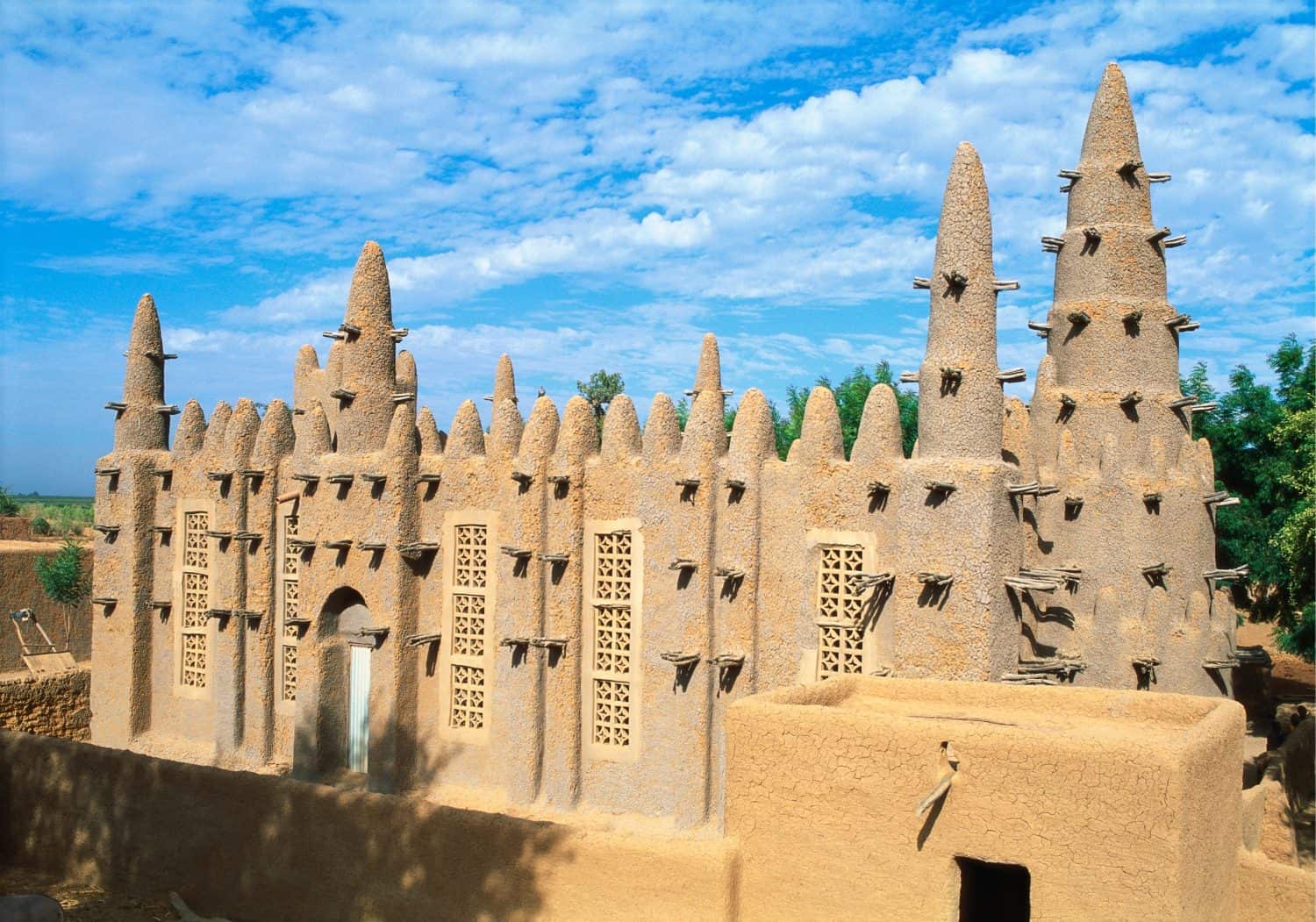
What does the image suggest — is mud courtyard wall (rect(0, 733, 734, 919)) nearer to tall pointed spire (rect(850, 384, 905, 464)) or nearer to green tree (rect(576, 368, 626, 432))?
tall pointed spire (rect(850, 384, 905, 464))

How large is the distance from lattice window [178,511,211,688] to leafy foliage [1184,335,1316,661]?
19453mm

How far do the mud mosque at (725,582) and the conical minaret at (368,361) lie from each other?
0.06m

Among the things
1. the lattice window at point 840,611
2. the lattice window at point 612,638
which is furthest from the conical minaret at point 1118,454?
the lattice window at point 612,638

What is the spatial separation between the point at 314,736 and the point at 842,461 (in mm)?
9845

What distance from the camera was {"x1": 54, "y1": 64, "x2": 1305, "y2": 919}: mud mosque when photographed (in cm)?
1000

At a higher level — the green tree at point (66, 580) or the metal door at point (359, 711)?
the green tree at point (66, 580)

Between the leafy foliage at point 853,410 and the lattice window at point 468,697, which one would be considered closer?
the lattice window at point 468,697

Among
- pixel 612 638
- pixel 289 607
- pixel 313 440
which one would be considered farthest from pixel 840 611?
pixel 289 607

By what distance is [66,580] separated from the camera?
92.9 feet

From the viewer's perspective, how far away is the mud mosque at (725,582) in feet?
32.8

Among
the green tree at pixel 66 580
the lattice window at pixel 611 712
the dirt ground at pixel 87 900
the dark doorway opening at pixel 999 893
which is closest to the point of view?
the dark doorway opening at pixel 999 893

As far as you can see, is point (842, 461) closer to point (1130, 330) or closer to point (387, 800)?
point (1130, 330)

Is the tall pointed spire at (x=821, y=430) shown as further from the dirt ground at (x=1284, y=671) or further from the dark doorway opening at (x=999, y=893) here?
the dirt ground at (x=1284, y=671)

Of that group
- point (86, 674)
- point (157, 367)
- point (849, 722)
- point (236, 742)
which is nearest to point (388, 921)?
point (849, 722)
